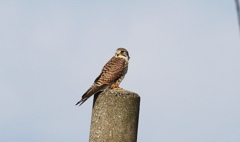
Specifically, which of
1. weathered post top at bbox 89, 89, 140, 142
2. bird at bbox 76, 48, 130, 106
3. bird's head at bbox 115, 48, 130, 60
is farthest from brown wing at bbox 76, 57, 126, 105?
weathered post top at bbox 89, 89, 140, 142

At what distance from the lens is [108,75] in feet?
23.0

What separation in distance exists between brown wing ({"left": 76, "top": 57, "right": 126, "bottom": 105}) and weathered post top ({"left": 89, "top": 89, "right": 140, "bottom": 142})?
1.17 metres

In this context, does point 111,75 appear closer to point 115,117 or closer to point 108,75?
point 108,75

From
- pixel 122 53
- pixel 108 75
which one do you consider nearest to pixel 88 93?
pixel 108 75

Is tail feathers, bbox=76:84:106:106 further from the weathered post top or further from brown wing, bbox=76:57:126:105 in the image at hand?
the weathered post top

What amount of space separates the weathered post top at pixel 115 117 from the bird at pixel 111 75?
117cm

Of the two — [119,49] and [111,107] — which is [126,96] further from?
[119,49]

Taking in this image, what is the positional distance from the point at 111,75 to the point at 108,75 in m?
0.08

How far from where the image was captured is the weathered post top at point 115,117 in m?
4.46

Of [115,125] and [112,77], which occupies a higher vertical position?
[112,77]

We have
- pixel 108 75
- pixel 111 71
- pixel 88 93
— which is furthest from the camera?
pixel 111 71

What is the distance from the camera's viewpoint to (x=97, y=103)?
470 centimetres

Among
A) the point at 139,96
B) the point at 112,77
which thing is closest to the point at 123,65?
the point at 112,77

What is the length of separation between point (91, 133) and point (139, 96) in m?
0.79
